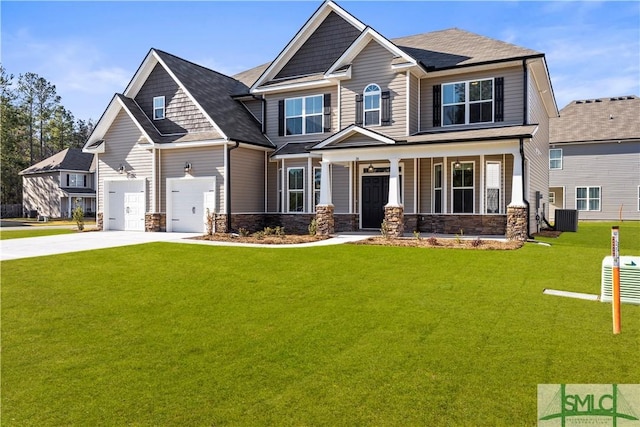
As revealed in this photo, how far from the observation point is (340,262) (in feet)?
35.7

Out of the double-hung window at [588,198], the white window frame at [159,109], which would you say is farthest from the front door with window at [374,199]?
the double-hung window at [588,198]

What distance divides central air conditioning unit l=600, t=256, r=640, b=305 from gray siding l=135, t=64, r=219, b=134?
54.6 feet

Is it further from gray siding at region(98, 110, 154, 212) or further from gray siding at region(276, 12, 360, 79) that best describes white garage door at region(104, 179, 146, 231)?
gray siding at region(276, 12, 360, 79)

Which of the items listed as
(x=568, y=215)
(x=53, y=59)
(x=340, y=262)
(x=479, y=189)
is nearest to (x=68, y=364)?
(x=340, y=262)

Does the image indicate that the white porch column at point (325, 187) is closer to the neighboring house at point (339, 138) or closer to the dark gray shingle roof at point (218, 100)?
the neighboring house at point (339, 138)

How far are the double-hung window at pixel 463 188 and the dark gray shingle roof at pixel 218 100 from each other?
28.6 ft

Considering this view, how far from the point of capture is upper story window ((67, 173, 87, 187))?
4684 cm

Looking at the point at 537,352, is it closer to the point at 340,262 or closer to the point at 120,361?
the point at 120,361

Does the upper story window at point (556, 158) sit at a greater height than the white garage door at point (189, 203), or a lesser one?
greater

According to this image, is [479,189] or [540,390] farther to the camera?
[479,189]

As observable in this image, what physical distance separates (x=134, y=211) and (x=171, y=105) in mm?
5393

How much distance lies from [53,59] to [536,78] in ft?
60.9

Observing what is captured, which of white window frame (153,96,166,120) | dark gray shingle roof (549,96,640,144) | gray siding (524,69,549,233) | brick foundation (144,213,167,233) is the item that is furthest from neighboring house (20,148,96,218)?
dark gray shingle roof (549,96,640,144)

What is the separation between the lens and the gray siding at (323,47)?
20.5m
